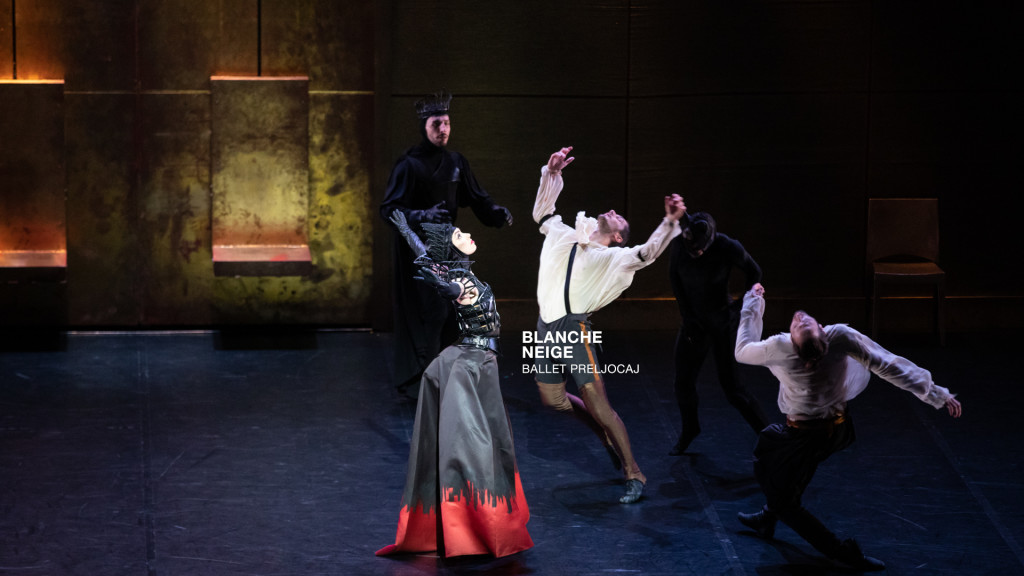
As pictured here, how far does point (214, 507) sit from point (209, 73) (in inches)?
159

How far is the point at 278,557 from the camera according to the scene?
5.18 m

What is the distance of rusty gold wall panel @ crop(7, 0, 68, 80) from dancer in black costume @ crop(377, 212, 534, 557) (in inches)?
183

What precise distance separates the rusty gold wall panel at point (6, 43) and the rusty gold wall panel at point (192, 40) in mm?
841

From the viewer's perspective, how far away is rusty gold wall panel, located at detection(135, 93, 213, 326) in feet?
29.2

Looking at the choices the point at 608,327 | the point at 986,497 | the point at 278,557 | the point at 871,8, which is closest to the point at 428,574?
the point at 278,557

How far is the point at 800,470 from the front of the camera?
201 inches

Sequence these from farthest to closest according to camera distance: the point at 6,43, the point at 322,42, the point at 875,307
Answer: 1. the point at 322,42
2. the point at 875,307
3. the point at 6,43

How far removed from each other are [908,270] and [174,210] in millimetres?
5043

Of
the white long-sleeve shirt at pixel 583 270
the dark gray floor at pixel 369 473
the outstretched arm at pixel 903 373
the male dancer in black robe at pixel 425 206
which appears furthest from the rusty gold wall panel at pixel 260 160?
the outstretched arm at pixel 903 373

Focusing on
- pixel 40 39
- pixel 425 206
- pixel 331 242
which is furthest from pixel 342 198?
pixel 40 39

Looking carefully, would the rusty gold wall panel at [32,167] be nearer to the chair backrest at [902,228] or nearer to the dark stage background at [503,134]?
the dark stage background at [503,134]

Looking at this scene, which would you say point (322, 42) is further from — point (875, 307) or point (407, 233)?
point (875, 307)

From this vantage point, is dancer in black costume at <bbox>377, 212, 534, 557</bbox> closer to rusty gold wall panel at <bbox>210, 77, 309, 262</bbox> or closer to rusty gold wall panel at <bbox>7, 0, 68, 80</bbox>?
rusty gold wall panel at <bbox>210, 77, 309, 262</bbox>

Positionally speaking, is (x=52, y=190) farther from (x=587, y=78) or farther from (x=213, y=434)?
(x=587, y=78)
